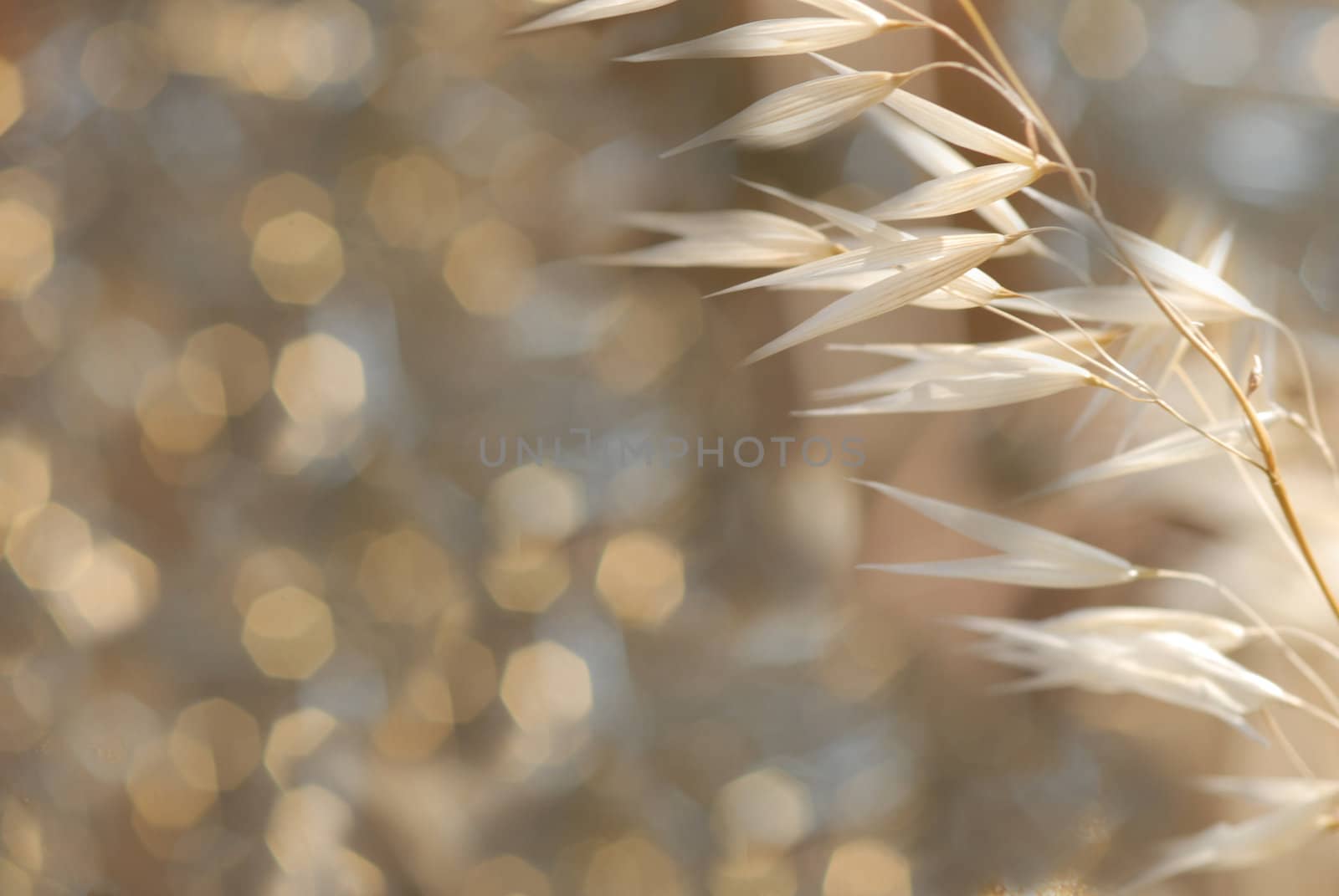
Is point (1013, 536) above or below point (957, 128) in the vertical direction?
below

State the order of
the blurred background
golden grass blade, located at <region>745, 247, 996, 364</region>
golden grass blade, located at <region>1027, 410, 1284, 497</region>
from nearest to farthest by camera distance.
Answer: golden grass blade, located at <region>745, 247, 996, 364</region>, golden grass blade, located at <region>1027, 410, 1284, 497</region>, the blurred background

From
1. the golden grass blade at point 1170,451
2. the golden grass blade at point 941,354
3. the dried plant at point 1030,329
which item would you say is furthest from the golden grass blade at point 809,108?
the golden grass blade at point 1170,451

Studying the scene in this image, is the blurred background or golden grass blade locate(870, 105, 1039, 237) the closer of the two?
golden grass blade locate(870, 105, 1039, 237)

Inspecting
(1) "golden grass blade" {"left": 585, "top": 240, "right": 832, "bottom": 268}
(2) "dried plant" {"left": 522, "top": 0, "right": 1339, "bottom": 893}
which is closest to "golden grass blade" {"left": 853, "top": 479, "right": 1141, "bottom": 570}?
(2) "dried plant" {"left": 522, "top": 0, "right": 1339, "bottom": 893}

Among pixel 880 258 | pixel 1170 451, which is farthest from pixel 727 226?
pixel 1170 451

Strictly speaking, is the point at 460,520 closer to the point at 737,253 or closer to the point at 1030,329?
the point at 737,253

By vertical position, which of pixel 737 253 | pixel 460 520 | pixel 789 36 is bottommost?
pixel 460 520

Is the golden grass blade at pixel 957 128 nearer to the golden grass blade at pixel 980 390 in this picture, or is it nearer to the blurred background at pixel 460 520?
the golden grass blade at pixel 980 390

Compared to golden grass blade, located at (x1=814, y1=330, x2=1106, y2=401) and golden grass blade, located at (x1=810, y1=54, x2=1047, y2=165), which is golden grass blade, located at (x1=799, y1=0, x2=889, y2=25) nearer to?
golden grass blade, located at (x1=810, y1=54, x2=1047, y2=165)
